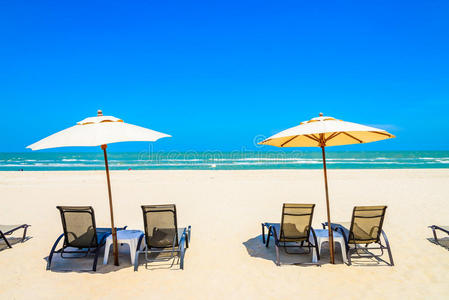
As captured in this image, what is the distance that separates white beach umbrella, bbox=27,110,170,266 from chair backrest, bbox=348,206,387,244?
317cm

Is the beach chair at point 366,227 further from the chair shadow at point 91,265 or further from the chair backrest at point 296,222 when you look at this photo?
the chair shadow at point 91,265

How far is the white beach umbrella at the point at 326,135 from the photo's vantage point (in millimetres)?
3580

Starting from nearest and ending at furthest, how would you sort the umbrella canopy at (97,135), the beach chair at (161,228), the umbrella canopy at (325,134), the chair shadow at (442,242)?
the umbrella canopy at (97,135) < the umbrella canopy at (325,134) < the beach chair at (161,228) < the chair shadow at (442,242)

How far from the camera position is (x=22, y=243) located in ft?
16.6

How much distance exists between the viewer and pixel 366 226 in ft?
13.2

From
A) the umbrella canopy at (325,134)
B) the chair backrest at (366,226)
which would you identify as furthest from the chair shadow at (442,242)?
the umbrella canopy at (325,134)

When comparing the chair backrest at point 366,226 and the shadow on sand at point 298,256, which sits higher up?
the chair backrest at point 366,226

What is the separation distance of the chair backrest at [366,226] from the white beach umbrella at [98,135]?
3.17m

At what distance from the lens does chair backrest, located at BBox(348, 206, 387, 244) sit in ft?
13.1

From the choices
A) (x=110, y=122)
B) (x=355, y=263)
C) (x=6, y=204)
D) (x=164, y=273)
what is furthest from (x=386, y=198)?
(x=6, y=204)

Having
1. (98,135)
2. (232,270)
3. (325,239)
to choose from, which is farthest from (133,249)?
(325,239)

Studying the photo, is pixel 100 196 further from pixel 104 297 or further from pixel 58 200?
pixel 104 297

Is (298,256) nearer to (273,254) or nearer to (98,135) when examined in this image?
(273,254)

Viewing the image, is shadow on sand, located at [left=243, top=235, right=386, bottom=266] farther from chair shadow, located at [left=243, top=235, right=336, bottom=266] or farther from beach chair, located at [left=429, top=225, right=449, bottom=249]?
beach chair, located at [left=429, top=225, right=449, bottom=249]
